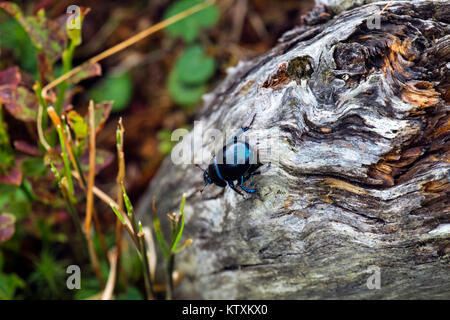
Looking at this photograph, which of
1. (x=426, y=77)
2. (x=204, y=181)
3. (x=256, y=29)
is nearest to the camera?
(x=426, y=77)

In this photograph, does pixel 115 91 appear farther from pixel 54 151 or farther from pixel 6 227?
pixel 6 227

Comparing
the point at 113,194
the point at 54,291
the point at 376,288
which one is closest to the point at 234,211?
the point at 376,288

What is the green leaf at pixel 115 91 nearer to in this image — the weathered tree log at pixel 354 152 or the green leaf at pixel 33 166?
the green leaf at pixel 33 166

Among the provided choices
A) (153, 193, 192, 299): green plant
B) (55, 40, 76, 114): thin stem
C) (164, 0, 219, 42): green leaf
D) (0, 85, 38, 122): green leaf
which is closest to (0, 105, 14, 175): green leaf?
(0, 85, 38, 122): green leaf

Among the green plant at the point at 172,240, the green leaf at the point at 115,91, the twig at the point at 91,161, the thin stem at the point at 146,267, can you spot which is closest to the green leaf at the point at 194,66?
Answer: the green leaf at the point at 115,91

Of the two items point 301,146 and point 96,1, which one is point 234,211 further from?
point 96,1

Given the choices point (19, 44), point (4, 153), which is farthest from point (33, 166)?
point (19, 44)
